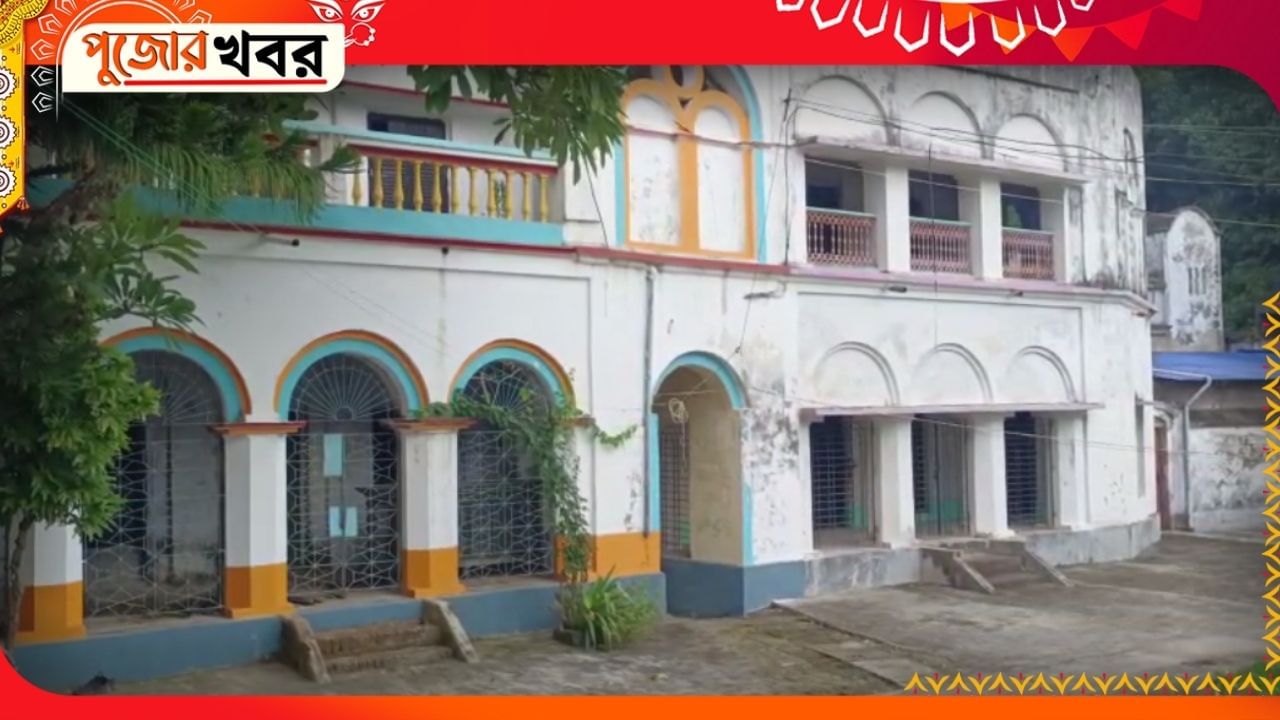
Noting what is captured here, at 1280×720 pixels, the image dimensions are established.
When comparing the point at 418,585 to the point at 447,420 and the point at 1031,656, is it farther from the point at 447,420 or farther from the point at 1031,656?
the point at 1031,656

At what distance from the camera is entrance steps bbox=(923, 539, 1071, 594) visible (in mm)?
7184

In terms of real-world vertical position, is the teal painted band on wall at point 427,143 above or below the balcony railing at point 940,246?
above

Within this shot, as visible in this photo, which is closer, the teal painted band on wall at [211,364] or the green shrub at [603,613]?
the teal painted band on wall at [211,364]

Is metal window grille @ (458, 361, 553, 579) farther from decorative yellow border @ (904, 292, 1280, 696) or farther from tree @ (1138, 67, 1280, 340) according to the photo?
tree @ (1138, 67, 1280, 340)

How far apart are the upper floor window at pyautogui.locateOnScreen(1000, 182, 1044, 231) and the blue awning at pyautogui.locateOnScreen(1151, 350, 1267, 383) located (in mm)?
1082

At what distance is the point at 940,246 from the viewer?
752cm

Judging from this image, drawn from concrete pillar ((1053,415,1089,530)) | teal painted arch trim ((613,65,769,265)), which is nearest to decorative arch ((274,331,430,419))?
teal painted arch trim ((613,65,769,265))

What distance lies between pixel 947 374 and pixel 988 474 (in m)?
0.67

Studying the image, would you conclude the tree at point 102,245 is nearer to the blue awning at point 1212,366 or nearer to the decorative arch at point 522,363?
the decorative arch at point 522,363

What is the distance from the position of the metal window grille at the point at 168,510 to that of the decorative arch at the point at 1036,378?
178 inches

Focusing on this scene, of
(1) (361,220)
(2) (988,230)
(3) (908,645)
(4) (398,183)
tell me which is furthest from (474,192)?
(3) (908,645)

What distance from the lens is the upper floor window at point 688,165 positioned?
23.0 ft

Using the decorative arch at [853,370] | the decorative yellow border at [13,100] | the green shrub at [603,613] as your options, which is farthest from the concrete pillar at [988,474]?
the decorative yellow border at [13,100]

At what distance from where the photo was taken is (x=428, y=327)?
6.64 meters
